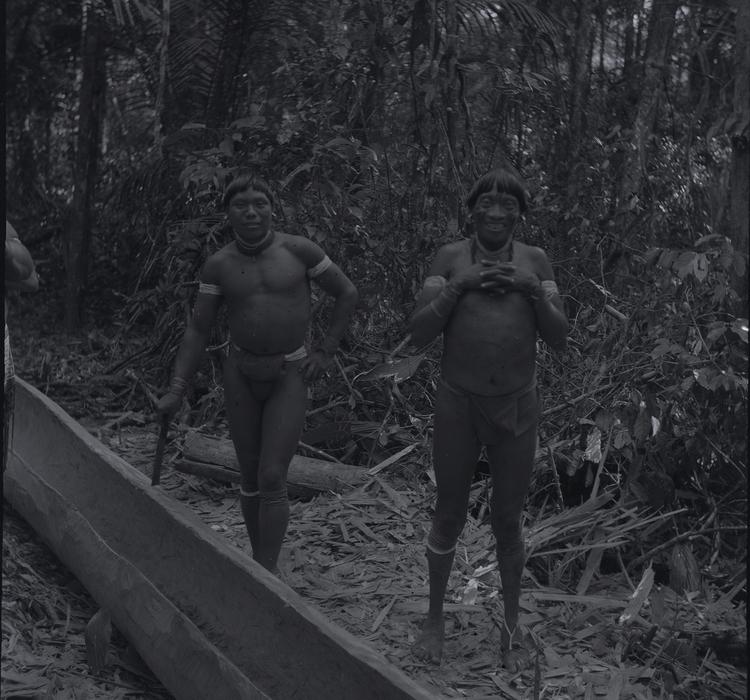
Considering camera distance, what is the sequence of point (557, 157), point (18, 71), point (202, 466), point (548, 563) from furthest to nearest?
point (18, 71) → point (557, 157) → point (202, 466) → point (548, 563)

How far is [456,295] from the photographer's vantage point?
10.5 ft

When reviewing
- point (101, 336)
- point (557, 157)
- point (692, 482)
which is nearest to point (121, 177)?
point (101, 336)

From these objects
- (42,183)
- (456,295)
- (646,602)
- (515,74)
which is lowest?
(646,602)

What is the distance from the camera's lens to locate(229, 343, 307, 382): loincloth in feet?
13.0

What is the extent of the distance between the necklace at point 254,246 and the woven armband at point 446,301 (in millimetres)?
998

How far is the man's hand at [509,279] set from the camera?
3148mm

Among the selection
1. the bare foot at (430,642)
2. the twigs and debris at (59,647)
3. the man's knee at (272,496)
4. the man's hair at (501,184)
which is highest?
the man's hair at (501,184)

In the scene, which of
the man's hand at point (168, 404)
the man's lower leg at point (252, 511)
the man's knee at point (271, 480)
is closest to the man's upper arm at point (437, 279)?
the man's knee at point (271, 480)

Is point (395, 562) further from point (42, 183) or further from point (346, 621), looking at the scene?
point (42, 183)

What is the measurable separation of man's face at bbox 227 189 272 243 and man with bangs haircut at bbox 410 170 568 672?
0.87 metres

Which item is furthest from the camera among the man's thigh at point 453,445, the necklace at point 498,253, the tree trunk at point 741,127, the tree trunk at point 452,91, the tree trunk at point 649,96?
the tree trunk at point 649,96

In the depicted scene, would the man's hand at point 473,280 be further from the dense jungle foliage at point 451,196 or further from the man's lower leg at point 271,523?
the man's lower leg at point 271,523

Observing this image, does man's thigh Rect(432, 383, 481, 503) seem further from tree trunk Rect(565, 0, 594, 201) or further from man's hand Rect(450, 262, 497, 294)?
tree trunk Rect(565, 0, 594, 201)

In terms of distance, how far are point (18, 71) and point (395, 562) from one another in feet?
26.0
